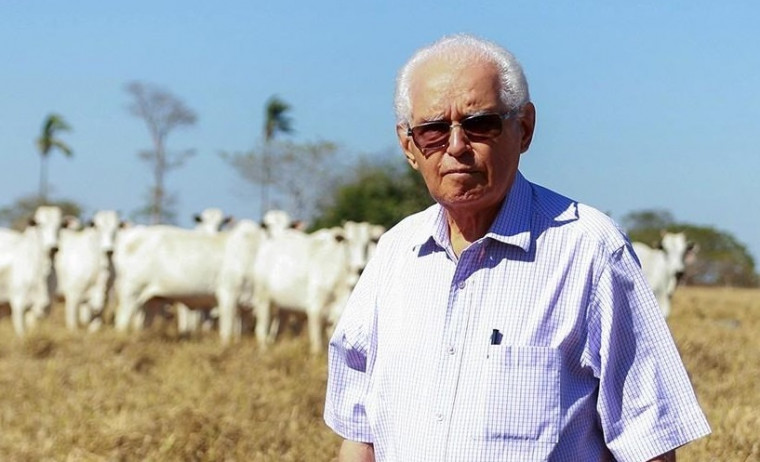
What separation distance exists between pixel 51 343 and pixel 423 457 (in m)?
11.2

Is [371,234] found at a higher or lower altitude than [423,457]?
lower

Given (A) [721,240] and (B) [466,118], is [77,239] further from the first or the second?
(A) [721,240]

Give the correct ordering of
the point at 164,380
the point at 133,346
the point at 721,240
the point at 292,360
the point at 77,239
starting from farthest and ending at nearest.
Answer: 1. the point at 721,240
2. the point at 77,239
3. the point at 133,346
4. the point at 292,360
5. the point at 164,380

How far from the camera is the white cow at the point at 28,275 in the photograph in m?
17.3

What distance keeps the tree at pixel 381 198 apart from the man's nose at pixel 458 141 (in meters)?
36.6

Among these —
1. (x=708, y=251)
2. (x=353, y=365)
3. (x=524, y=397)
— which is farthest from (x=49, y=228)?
(x=708, y=251)

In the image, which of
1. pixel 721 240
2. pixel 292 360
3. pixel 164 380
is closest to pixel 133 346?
pixel 292 360

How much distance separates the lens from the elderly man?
2.98m

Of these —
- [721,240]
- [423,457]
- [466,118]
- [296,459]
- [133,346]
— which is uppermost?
[466,118]

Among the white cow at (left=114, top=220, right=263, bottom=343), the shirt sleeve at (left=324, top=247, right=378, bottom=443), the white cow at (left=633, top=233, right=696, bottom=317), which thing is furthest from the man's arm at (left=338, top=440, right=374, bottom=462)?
the white cow at (left=633, top=233, right=696, bottom=317)

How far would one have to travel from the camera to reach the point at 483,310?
9.98 feet

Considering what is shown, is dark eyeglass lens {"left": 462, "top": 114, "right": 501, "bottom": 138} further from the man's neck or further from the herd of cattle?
the herd of cattle

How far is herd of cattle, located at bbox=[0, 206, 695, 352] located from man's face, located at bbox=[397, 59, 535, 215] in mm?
12394

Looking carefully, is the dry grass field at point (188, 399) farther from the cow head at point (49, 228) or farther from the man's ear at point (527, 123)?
the man's ear at point (527, 123)
